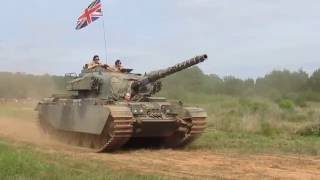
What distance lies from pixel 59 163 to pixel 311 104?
30.1 meters

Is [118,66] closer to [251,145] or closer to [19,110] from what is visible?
[251,145]

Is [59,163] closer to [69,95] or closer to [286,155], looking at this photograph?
[286,155]

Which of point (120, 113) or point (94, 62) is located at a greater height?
point (94, 62)

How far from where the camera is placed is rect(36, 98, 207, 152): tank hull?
15539 millimetres

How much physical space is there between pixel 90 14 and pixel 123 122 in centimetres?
689

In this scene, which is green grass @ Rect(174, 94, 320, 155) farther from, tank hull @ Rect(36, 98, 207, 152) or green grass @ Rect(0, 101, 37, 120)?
green grass @ Rect(0, 101, 37, 120)

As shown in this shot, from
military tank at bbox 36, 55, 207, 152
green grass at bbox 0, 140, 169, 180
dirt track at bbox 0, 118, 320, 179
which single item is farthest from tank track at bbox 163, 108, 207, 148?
green grass at bbox 0, 140, 169, 180

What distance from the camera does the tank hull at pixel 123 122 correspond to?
51.0 ft

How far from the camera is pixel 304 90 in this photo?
4269 centimetres

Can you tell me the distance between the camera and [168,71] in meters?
16.8

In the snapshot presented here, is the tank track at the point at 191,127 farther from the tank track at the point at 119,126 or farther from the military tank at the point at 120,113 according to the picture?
the tank track at the point at 119,126

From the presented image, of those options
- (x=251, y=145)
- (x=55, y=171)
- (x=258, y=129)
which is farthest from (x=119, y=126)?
(x=258, y=129)

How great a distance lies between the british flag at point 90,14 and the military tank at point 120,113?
2.44m

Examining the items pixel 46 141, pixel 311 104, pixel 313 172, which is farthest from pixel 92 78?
pixel 311 104
